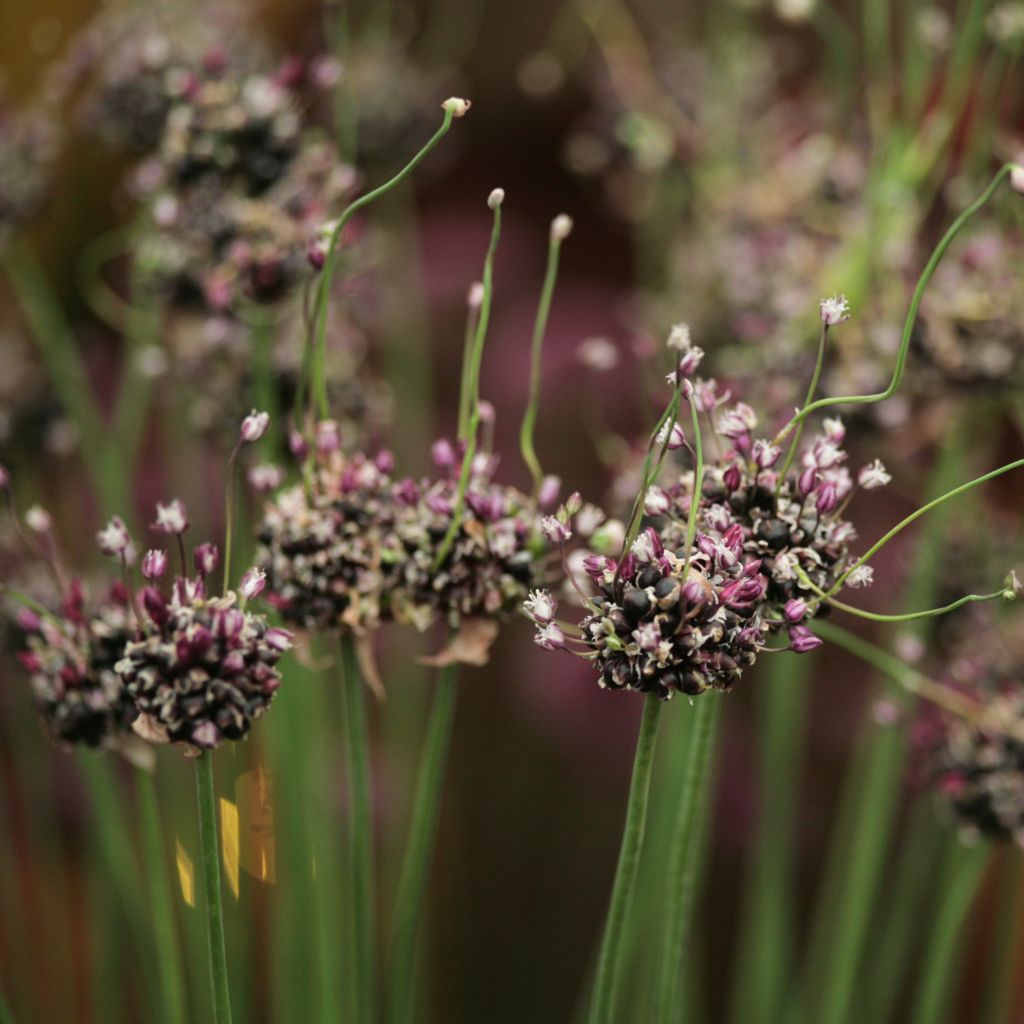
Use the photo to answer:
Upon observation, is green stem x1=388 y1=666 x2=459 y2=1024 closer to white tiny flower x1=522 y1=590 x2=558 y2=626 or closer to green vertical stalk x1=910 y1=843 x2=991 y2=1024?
white tiny flower x1=522 y1=590 x2=558 y2=626

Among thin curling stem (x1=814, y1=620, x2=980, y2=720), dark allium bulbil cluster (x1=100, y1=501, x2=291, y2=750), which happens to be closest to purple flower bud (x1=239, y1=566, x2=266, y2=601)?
dark allium bulbil cluster (x1=100, y1=501, x2=291, y2=750)

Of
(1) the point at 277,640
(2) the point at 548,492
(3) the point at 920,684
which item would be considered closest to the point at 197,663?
(1) the point at 277,640

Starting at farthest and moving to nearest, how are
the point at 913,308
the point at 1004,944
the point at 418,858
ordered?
the point at 1004,944 < the point at 418,858 < the point at 913,308

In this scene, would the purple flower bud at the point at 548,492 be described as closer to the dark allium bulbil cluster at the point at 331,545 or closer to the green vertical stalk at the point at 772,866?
the dark allium bulbil cluster at the point at 331,545

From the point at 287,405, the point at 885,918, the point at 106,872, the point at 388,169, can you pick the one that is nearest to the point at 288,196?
the point at 287,405

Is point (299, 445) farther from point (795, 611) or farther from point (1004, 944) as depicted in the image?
point (1004, 944)

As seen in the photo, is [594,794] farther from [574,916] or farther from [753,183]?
[753,183]
